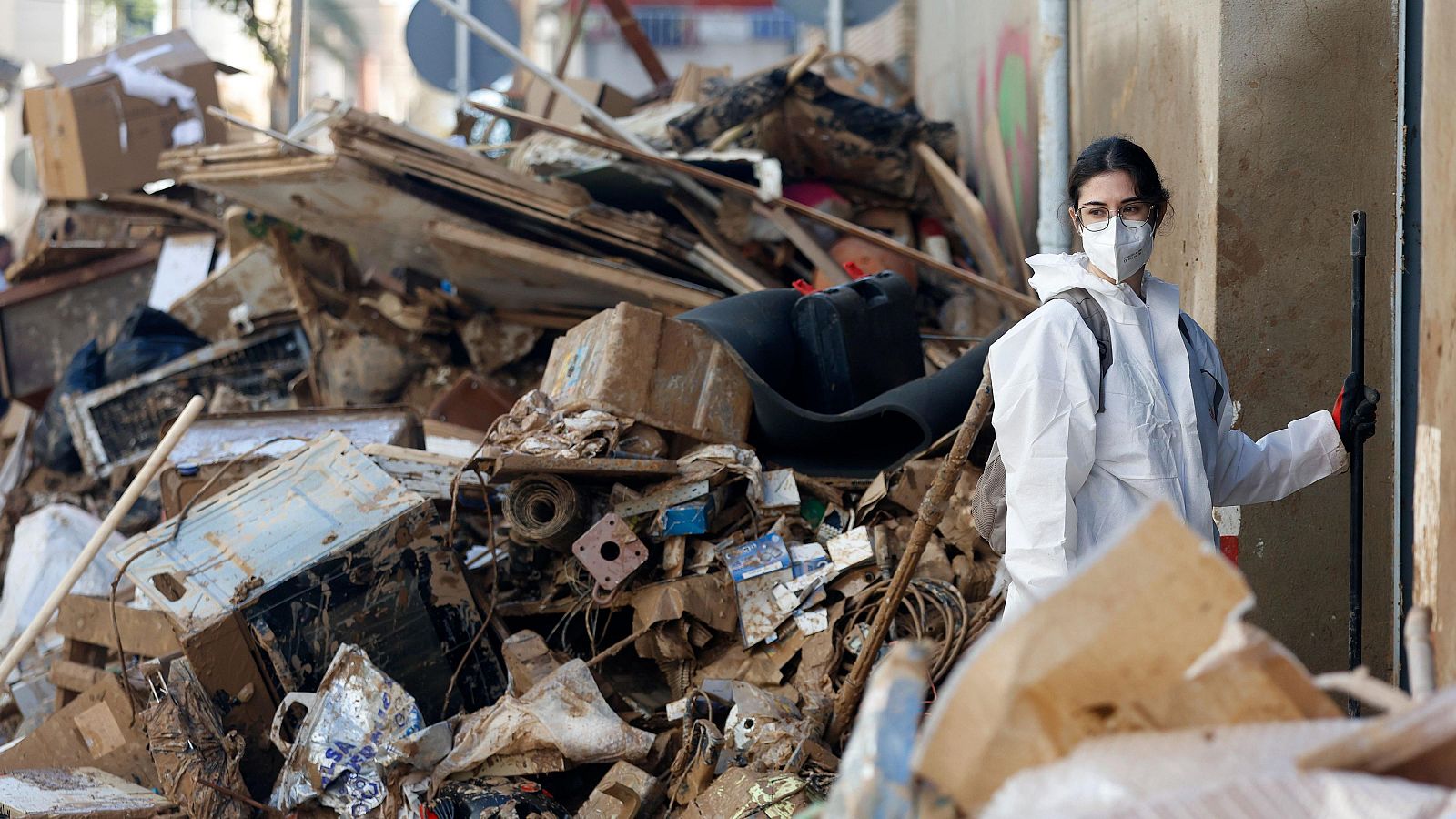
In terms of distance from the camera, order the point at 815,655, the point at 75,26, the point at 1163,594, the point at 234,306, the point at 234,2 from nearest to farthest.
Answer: the point at 1163,594 < the point at 815,655 < the point at 234,306 < the point at 234,2 < the point at 75,26

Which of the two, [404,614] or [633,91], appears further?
[633,91]

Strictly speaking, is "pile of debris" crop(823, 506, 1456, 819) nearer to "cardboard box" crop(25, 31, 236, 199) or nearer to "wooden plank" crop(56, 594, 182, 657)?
"wooden plank" crop(56, 594, 182, 657)

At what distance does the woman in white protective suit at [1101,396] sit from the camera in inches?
94.8

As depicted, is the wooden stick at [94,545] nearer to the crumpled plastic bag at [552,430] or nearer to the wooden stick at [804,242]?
the crumpled plastic bag at [552,430]

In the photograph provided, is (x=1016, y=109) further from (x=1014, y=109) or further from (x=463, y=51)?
(x=463, y=51)

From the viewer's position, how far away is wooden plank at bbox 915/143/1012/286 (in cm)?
631

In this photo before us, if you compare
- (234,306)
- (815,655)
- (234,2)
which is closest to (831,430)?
(815,655)

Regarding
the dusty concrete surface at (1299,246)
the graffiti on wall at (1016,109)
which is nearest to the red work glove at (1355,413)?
the dusty concrete surface at (1299,246)

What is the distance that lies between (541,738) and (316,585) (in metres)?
0.91

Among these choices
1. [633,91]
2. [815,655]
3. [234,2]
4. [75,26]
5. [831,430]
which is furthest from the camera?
[75,26]

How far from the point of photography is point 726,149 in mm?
6727

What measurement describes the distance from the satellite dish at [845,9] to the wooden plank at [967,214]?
2.92m

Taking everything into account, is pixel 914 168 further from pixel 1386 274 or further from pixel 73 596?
pixel 73 596

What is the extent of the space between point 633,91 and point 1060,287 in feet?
64.2
